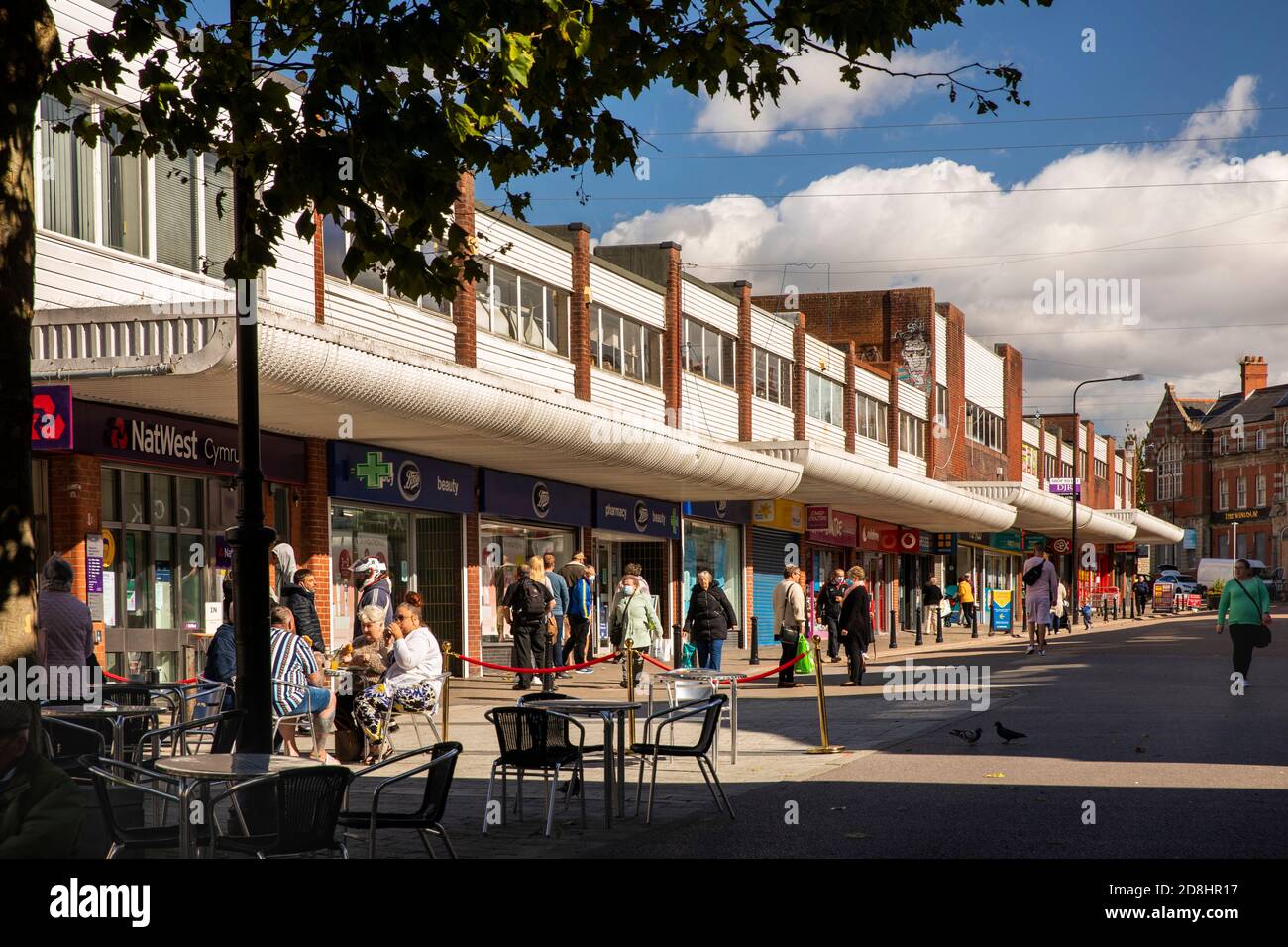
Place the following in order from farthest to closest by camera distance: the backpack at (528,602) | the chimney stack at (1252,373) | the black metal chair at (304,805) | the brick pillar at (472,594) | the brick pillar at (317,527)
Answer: the chimney stack at (1252,373)
the brick pillar at (472,594)
the brick pillar at (317,527)
the backpack at (528,602)
the black metal chair at (304,805)

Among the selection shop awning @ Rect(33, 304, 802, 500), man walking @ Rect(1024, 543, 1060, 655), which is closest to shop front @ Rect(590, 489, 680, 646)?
shop awning @ Rect(33, 304, 802, 500)

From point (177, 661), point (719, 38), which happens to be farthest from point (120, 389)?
point (719, 38)

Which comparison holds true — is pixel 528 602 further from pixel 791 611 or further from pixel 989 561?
pixel 989 561

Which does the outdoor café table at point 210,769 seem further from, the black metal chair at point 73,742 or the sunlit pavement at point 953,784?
the sunlit pavement at point 953,784

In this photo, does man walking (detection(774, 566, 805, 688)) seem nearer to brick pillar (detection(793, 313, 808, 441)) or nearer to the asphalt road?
the asphalt road

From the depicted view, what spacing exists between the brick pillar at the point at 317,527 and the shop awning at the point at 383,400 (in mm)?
487

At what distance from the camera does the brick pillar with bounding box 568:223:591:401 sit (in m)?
28.8

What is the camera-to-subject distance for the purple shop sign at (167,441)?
16.8m

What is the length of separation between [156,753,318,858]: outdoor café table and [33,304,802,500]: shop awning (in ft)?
26.8

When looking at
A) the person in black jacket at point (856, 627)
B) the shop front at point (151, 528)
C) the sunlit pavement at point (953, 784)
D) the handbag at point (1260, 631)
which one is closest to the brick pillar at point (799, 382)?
the person in black jacket at point (856, 627)

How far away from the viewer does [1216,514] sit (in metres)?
116

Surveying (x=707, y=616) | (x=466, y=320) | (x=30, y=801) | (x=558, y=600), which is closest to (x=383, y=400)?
(x=707, y=616)

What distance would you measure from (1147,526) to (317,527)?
6284 cm
